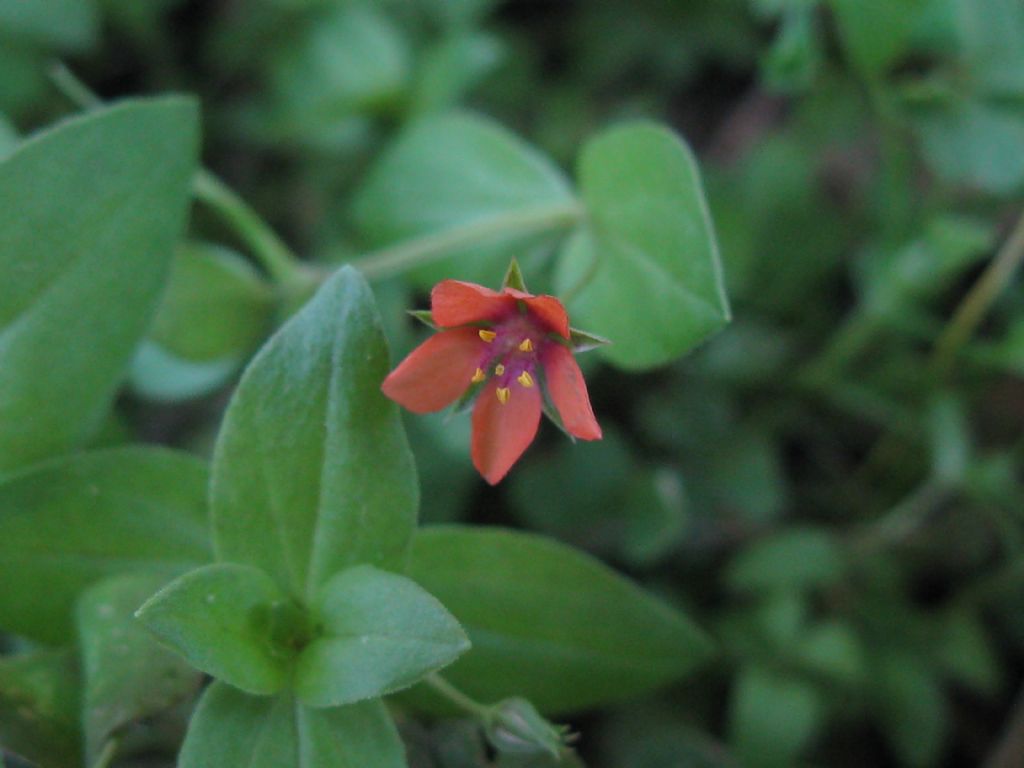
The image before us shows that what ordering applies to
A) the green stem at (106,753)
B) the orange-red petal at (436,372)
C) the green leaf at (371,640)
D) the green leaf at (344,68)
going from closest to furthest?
1. the green leaf at (371,640)
2. the orange-red petal at (436,372)
3. the green stem at (106,753)
4. the green leaf at (344,68)

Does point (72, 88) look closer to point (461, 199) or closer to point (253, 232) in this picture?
point (253, 232)

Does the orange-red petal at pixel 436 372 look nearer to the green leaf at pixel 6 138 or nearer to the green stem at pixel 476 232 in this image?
the green stem at pixel 476 232

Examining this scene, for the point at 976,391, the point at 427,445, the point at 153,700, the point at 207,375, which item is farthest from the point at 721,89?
the point at 153,700

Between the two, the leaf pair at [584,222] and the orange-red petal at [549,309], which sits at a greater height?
the orange-red petal at [549,309]

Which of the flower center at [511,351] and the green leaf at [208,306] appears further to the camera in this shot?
the green leaf at [208,306]

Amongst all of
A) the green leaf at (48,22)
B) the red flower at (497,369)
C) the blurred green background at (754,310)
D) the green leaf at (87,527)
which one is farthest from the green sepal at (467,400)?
the green leaf at (48,22)

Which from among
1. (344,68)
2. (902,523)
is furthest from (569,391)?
(344,68)

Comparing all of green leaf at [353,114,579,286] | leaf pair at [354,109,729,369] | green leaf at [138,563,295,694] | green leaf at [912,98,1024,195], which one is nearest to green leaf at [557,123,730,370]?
leaf pair at [354,109,729,369]
